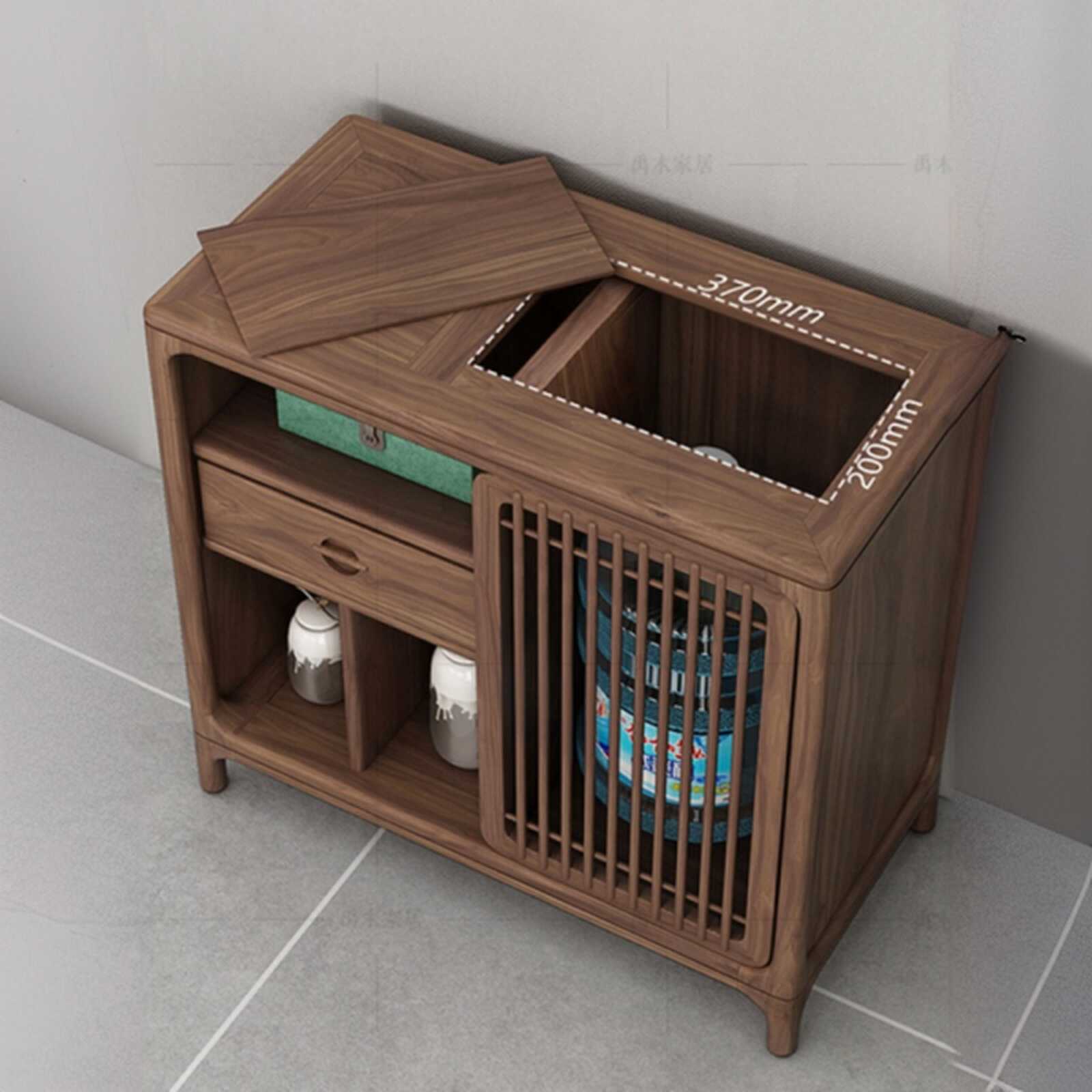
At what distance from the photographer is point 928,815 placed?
2148mm

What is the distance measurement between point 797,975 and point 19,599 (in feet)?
3.48

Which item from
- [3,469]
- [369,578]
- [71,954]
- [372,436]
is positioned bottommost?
[71,954]

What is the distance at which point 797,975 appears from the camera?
1.89 metres

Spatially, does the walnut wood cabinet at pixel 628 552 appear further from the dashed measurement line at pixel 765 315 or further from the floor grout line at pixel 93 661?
the floor grout line at pixel 93 661

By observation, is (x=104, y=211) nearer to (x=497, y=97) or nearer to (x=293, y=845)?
(x=497, y=97)

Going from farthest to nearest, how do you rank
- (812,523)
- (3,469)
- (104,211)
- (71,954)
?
(3,469)
(104,211)
(71,954)
(812,523)

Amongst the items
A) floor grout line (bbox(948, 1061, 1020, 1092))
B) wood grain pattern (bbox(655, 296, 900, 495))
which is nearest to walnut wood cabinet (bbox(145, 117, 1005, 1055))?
wood grain pattern (bbox(655, 296, 900, 495))

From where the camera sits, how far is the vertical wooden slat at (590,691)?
1.69 m

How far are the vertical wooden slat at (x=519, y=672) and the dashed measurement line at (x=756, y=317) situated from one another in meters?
0.11

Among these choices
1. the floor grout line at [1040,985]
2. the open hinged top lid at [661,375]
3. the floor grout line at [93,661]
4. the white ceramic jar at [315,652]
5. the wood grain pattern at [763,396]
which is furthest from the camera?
the floor grout line at [93,661]

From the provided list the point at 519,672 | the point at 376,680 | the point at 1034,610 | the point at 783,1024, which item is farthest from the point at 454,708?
the point at 1034,610

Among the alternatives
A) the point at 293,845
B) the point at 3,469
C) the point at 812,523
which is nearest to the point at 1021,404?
the point at 812,523

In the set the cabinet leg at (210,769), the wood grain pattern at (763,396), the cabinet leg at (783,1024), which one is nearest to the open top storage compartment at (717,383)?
the wood grain pattern at (763,396)

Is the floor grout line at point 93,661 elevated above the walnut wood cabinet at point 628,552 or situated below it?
below
